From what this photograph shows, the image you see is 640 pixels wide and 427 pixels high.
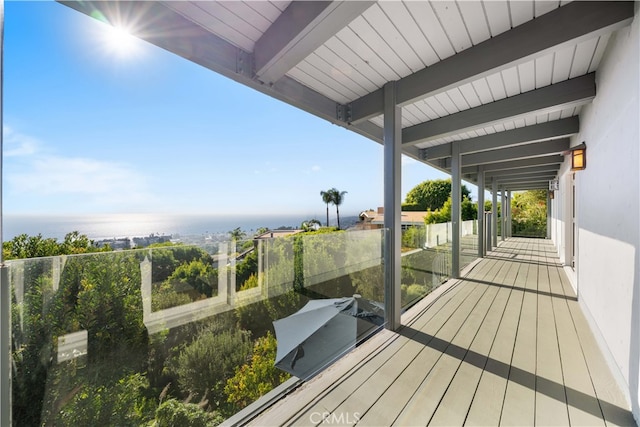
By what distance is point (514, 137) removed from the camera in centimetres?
382

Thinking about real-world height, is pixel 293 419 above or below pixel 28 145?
below

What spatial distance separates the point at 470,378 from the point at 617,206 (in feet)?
4.87

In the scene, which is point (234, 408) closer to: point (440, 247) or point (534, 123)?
point (440, 247)

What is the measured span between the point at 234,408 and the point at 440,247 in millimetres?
3551

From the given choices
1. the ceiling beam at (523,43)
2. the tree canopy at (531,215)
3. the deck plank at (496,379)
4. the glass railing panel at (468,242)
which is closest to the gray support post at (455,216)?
the glass railing panel at (468,242)

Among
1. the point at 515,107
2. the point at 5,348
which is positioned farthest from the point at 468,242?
the point at 5,348

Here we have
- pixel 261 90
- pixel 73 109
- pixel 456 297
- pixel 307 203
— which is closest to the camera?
pixel 261 90

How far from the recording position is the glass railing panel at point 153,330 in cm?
92

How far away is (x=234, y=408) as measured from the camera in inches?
56.2

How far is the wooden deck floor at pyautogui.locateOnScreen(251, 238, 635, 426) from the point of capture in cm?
145

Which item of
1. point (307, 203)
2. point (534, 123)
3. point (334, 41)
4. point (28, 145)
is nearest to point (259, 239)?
point (334, 41)

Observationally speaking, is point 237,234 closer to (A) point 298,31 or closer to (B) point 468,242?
(A) point 298,31

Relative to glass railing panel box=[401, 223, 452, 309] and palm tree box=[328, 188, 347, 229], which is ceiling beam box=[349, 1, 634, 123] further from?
palm tree box=[328, 188, 347, 229]

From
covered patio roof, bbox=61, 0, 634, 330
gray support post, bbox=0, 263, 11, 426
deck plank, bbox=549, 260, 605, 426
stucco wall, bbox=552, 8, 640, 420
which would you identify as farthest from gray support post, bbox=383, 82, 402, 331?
gray support post, bbox=0, 263, 11, 426
